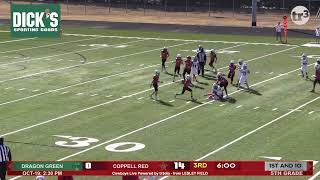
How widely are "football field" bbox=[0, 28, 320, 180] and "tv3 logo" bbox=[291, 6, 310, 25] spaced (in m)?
21.1

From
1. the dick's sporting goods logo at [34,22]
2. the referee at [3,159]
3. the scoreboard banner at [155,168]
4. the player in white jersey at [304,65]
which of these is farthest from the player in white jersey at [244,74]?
the dick's sporting goods logo at [34,22]

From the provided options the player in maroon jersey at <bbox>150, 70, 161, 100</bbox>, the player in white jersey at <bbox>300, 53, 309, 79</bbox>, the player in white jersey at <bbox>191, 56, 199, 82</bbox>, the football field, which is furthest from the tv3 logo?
the player in maroon jersey at <bbox>150, 70, 161, 100</bbox>

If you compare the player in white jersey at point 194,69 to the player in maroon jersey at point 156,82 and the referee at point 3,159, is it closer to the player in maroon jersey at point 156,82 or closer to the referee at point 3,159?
the player in maroon jersey at point 156,82

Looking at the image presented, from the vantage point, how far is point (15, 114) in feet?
84.8

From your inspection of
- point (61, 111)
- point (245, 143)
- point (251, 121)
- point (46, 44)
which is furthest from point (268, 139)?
point (46, 44)

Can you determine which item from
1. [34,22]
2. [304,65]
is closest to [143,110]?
[304,65]

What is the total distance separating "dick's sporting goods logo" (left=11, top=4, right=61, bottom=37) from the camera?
5241cm

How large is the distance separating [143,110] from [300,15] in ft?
145

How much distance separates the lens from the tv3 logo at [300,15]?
6462 centimetres

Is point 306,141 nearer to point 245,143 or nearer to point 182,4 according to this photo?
point 245,143

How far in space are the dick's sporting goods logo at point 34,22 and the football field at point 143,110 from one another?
8.45m

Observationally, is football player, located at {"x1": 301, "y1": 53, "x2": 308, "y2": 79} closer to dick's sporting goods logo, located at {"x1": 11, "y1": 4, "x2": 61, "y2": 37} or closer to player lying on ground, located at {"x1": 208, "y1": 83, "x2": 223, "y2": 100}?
player lying on ground, located at {"x1": 208, "y1": 83, "x2": 223, "y2": 100}

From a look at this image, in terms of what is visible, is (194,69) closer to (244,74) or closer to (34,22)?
(244,74)

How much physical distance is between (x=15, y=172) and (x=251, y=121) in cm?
1275
